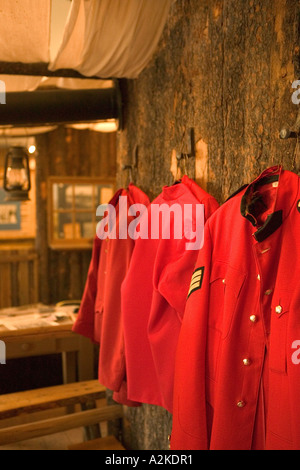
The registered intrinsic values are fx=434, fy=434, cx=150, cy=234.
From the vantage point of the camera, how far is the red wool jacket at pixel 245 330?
3.75 ft

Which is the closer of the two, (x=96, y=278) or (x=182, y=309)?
(x=182, y=309)

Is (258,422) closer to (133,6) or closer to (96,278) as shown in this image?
(96,278)

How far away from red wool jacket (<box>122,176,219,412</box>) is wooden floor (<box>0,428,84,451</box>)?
2.00m

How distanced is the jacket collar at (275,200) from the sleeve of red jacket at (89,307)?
1413 mm

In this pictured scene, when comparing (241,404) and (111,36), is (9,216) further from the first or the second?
(241,404)

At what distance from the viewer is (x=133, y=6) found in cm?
196

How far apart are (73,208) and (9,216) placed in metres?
1.20

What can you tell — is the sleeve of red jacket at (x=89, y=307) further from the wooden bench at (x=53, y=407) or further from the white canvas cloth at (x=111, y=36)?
the white canvas cloth at (x=111, y=36)

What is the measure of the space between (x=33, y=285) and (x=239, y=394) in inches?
211

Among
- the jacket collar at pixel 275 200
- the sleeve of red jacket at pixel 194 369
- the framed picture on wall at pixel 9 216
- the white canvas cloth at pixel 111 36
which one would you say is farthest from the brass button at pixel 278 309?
the framed picture on wall at pixel 9 216

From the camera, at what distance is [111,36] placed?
2.11 meters

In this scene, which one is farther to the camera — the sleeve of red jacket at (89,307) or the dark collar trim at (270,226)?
the sleeve of red jacket at (89,307)

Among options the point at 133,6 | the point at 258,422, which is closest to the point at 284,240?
the point at 258,422
